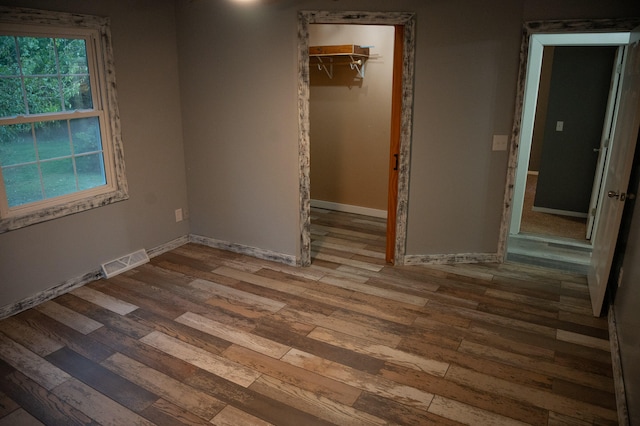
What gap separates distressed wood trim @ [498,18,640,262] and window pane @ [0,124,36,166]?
373 cm

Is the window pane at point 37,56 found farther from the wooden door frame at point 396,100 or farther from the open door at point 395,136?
the open door at point 395,136

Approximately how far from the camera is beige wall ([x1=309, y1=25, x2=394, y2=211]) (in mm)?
5285

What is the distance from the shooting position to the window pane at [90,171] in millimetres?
3773

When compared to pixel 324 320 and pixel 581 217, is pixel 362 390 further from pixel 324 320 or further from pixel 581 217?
pixel 581 217

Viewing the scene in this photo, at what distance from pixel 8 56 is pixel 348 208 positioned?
3856mm

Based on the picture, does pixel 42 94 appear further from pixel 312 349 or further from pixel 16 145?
pixel 312 349

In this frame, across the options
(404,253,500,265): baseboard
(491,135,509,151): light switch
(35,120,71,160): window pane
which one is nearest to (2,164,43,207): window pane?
(35,120,71,160): window pane

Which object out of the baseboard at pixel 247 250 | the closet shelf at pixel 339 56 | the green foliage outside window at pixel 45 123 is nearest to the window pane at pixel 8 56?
the green foliage outside window at pixel 45 123

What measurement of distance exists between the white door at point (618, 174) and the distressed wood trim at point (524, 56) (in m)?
0.16

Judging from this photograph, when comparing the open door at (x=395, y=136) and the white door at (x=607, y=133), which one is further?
the white door at (x=607, y=133)

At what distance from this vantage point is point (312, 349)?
2979mm

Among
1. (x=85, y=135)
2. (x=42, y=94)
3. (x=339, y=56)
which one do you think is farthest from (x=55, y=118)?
(x=339, y=56)

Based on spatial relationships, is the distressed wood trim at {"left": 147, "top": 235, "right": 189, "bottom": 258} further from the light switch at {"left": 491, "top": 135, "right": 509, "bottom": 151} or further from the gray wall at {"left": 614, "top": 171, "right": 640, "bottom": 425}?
the gray wall at {"left": 614, "top": 171, "right": 640, "bottom": 425}

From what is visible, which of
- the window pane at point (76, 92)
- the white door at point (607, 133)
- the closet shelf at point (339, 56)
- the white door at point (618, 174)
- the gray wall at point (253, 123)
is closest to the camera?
the white door at point (618, 174)
